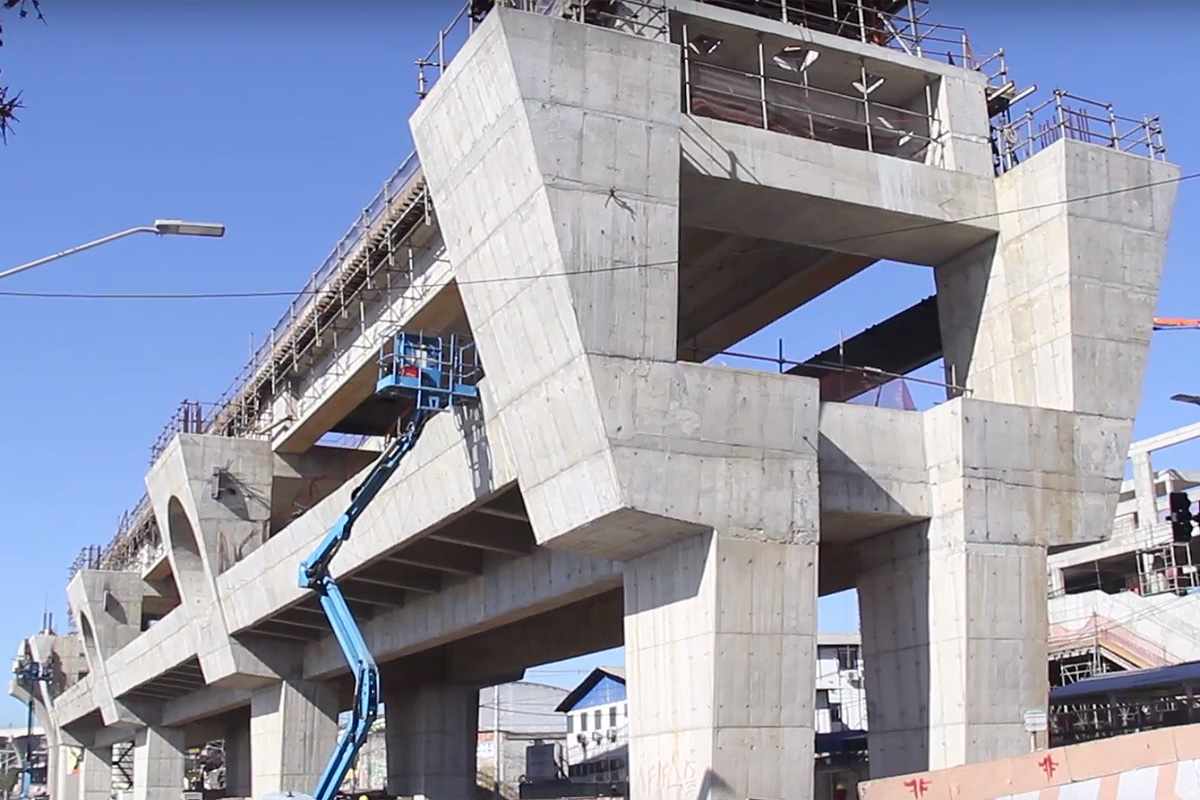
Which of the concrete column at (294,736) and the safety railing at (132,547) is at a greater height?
the safety railing at (132,547)

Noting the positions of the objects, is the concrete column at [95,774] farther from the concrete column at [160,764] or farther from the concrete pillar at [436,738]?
the concrete pillar at [436,738]

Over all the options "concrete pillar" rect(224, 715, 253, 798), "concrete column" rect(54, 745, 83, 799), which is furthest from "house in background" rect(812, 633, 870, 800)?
"concrete column" rect(54, 745, 83, 799)

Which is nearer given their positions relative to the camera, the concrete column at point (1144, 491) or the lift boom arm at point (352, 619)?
the lift boom arm at point (352, 619)

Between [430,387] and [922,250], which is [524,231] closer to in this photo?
[430,387]

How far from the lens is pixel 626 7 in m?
24.0

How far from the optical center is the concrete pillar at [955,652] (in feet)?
77.7

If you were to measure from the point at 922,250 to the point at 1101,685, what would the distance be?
18.5 meters

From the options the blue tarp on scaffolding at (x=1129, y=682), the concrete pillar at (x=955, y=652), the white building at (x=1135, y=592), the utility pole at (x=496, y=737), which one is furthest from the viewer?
the utility pole at (x=496, y=737)

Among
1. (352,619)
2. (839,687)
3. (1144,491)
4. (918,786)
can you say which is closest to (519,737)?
(839,687)

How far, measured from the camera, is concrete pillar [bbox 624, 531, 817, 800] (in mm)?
21094

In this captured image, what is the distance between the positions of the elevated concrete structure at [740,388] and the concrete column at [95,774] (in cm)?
5285

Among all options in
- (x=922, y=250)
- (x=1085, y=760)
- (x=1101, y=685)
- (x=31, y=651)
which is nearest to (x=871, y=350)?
(x=922, y=250)

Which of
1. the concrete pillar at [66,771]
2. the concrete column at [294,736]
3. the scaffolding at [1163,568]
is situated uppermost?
the scaffolding at [1163,568]

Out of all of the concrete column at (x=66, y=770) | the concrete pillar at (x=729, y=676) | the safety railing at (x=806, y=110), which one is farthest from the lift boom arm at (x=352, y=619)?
the concrete column at (x=66, y=770)
